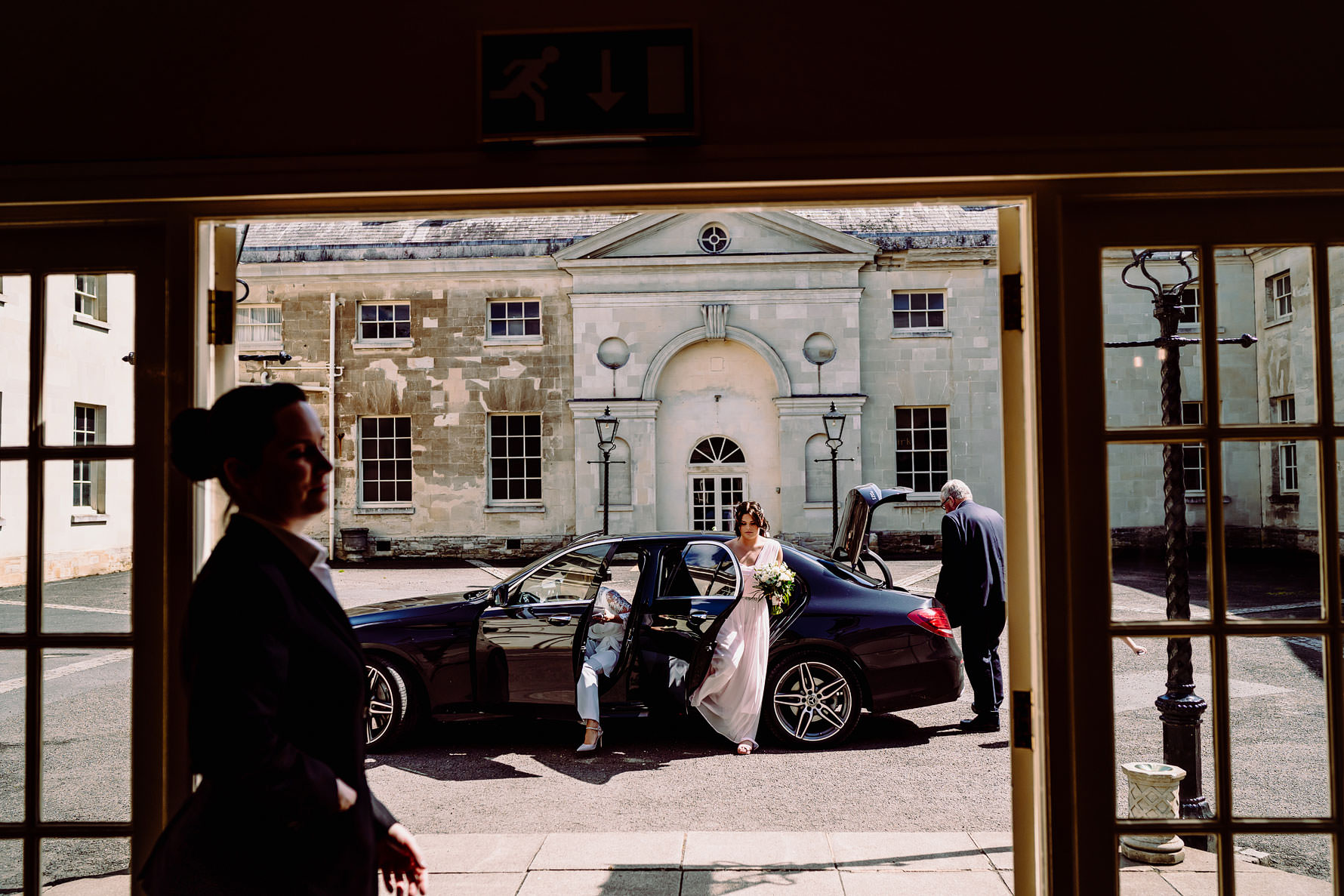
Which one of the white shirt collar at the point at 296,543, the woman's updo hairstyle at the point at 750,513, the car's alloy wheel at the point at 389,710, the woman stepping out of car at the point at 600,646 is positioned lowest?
the car's alloy wheel at the point at 389,710

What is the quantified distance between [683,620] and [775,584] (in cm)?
74

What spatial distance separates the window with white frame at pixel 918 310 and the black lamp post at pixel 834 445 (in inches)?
117

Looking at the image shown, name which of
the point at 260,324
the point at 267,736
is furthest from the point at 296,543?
the point at 260,324

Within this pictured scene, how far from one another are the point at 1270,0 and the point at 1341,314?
851mm

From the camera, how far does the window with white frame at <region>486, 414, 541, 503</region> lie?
2442 cm

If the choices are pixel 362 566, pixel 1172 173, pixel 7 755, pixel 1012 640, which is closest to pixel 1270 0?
pixel 1172 173

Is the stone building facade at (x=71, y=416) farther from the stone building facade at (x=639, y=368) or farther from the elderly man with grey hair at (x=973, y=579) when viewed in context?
the stone building facade at (x=639, y=368)

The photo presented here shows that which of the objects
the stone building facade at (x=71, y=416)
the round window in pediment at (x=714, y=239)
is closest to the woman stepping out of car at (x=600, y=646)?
the stone building facade at (x=71, y=416)

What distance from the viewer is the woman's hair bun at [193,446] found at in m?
1.86

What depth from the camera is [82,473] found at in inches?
105

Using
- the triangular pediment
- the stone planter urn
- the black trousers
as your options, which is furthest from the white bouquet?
the triangular pediment

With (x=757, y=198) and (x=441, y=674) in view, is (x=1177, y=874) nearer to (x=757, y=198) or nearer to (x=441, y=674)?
(x=757, y=198)

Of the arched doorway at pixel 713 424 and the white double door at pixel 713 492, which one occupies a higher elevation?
the arched doorway at pixel 713 424

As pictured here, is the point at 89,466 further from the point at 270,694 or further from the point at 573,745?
the point at 573,745
